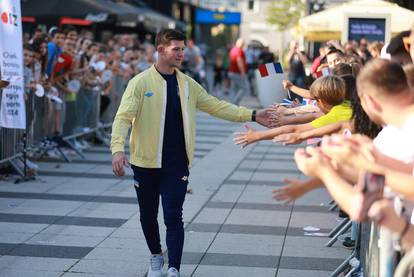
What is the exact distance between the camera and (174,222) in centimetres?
662

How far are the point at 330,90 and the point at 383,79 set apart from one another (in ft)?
8.57

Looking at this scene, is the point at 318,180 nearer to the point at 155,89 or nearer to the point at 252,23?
the point at 155,89

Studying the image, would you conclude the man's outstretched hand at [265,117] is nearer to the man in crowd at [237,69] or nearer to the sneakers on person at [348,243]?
the sneakers on person at [348,243]

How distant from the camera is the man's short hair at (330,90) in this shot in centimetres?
618

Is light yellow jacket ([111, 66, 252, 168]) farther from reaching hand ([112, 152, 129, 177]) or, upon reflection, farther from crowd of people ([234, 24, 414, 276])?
→ crowd of people ([234, 24, 414, 276])

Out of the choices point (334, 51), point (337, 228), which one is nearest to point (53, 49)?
point (334, 51)

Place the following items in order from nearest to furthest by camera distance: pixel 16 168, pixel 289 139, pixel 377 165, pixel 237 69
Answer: pixel 377 165
pixel 289 139
pixel 16 168
pixel 237 69

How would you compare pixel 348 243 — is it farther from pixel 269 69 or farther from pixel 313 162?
pixel 313 162

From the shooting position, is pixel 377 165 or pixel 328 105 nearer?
pixel 377 165

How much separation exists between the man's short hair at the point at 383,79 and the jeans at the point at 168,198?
311cm

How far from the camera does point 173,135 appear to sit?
6.68 meters

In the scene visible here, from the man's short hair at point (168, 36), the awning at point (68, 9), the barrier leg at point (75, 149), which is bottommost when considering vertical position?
the barrier leg at point (75, 149)

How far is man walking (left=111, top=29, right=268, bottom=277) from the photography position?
6625mm

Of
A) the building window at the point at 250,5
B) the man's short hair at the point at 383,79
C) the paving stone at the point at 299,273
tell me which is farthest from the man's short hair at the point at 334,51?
Result: the building window at the point at 250,5
